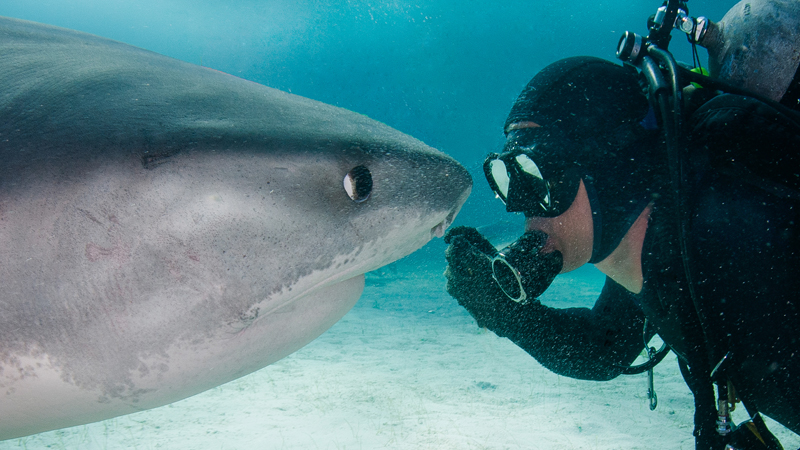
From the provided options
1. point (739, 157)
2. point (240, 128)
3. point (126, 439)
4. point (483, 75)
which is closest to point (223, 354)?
point (240, 128)

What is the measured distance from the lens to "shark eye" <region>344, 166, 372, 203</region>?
3.27 ft

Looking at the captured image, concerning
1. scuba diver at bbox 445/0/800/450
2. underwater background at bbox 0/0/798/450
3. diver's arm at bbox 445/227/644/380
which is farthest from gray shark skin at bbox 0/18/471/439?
underwater background at bbox 0/0/798/450

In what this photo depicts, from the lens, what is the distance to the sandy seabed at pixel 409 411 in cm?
270

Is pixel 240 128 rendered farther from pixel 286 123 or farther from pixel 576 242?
pixel 576 242

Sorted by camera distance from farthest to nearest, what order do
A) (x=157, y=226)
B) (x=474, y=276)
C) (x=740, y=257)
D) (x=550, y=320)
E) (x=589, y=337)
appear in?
(x=589, y=337) → (x=550, y=320) → (x=474, y=276) → (x=740, y=257) → (x=157, y=226)

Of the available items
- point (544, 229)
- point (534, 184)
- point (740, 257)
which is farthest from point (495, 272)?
point (740, 257)

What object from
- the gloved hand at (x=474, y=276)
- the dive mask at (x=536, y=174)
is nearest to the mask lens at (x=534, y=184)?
the dive mask at (x=536, y=174)

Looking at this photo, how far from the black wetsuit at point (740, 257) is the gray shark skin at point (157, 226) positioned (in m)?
0.96

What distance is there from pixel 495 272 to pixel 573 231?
0.36 m

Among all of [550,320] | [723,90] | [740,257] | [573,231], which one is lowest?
[550,320]

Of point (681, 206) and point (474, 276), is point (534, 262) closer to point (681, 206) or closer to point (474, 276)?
point (474, 276)

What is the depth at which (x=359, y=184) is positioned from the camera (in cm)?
100

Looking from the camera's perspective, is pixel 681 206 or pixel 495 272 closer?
pixel 681 206

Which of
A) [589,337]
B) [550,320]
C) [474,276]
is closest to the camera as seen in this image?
[474,276]
